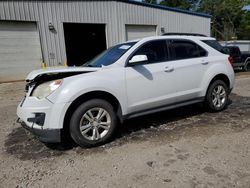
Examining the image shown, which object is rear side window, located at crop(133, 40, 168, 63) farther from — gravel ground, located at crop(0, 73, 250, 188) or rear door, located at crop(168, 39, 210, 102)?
gravel ground, located at crop(0, 73, 250, 188)

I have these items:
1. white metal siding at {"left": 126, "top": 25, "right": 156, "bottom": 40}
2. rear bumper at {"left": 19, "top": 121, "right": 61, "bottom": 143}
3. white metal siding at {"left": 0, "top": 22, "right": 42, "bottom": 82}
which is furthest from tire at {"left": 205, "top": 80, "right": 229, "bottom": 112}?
white metal siding at {"left": 126, "top": 25, "right": 156, "bottom": 40}

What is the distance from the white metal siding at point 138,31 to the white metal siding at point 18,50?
5.86 meters

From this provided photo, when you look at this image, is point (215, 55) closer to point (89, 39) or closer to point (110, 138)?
point (110, 138)

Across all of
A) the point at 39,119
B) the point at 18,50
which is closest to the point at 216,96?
the point at 39,119

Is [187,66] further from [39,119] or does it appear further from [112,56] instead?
[39,119]

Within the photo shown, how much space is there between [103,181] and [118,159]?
0.58 meters

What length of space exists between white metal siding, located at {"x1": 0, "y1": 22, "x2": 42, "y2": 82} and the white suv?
916cm

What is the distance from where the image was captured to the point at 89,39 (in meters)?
21.4

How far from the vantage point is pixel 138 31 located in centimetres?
1605

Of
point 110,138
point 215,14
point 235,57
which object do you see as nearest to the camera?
point 110,138

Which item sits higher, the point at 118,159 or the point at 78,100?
the point at 78,100

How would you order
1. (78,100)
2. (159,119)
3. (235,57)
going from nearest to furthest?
(78,100) → (159,119) → (235,57)

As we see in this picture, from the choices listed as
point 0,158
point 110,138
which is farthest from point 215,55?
point 0,158

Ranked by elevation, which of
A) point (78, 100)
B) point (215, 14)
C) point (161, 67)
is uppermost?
point (215, 14)
